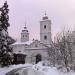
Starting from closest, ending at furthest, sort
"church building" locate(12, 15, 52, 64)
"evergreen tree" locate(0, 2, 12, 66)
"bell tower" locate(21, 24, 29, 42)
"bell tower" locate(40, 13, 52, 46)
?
1. "evergreen tree" locate(0, 2, 12, 66)
2. "church building" locate(12, 15, 52, 64)
3. "bell tower" locate(40, 13, 52, 46)
4. "bell tower" locate(21, 24, 29, 42)

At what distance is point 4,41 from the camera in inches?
1435

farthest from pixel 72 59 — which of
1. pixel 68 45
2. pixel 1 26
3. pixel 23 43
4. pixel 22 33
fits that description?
pixel 22 33

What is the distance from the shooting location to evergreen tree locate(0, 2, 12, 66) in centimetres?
3547

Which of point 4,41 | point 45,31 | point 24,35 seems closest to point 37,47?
point 45,31

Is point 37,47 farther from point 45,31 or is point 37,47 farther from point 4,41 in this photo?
point 4,41

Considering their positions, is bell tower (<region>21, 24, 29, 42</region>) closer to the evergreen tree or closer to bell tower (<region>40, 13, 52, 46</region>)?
bell tower (<region>40, 13, 52, 46</region>)

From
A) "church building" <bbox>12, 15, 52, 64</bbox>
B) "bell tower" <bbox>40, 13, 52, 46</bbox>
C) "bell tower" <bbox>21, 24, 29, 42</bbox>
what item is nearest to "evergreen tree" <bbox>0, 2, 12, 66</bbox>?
"church building" <bbox>12, 15, 52, 64</bbox>

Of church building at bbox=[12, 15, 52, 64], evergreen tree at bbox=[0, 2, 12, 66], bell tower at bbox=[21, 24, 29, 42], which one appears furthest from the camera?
bell tower at bbox=[21, 24, 29, 42]

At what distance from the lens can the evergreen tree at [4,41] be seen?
35.5 meters

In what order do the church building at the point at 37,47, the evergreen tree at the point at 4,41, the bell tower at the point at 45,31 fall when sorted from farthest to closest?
the bell tower at the point at 45,31 → the church building at the point at 37,47 → the evergreen tree at the point at 4,41

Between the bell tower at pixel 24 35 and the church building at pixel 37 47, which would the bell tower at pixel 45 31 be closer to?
the church building at pixel 37 47

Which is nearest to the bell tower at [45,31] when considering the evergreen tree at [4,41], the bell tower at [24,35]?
the bell tower at [24,35]

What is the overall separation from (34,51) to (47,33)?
11.3 m

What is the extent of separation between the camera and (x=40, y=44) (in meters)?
77.1
